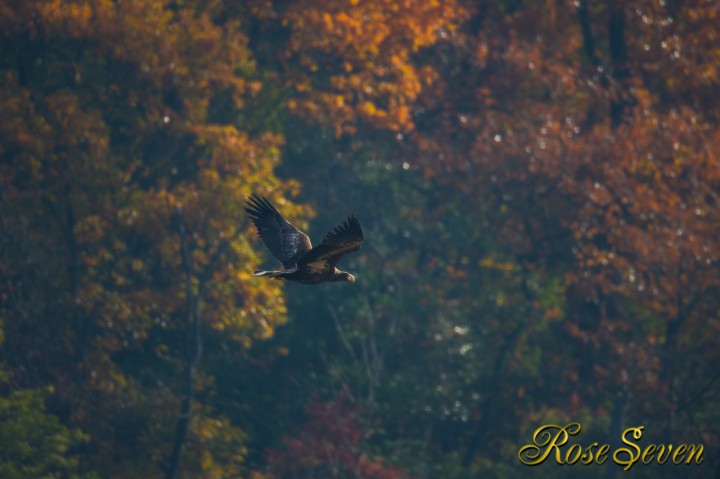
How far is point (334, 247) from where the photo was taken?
10.6 metres

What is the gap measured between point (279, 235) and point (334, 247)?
2.02m

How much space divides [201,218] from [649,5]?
1128 cm

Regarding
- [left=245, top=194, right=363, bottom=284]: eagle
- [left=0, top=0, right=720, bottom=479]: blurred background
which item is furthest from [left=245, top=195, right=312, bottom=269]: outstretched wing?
[left=0, top=0, right=720, bottom=479]: blurred background

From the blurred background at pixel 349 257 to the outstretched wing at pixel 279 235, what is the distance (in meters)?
6.81

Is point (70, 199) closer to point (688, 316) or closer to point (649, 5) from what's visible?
point (688, 316)

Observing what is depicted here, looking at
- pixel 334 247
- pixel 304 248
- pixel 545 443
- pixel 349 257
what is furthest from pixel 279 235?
pixel 349 257

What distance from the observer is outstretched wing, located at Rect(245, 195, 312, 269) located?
12289mm

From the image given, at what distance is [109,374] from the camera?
20.1 metres

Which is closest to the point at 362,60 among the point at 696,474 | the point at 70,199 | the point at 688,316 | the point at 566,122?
the point at 566,122

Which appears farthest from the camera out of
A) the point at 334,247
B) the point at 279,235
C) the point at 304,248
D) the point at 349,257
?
the point at 349,257

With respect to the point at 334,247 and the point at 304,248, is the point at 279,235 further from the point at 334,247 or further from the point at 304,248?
the point at 334,247

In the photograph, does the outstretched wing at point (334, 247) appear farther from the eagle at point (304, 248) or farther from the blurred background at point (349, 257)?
the blurred background at point (349, 257)

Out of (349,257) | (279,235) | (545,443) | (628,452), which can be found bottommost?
(628,452)

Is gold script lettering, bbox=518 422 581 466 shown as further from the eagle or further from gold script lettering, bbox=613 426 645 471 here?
the eagle
